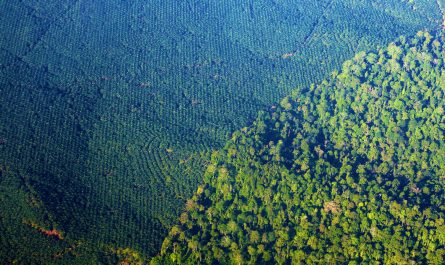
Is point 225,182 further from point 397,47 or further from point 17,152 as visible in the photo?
point 397,47

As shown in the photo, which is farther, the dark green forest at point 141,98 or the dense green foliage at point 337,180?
the dark green forest at point 141,98

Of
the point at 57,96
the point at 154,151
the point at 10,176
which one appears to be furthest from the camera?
the point at 57,96

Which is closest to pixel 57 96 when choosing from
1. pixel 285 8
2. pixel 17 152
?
pixel 17 152

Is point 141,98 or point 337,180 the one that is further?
point 141,98

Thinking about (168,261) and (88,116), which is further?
(88,116)
